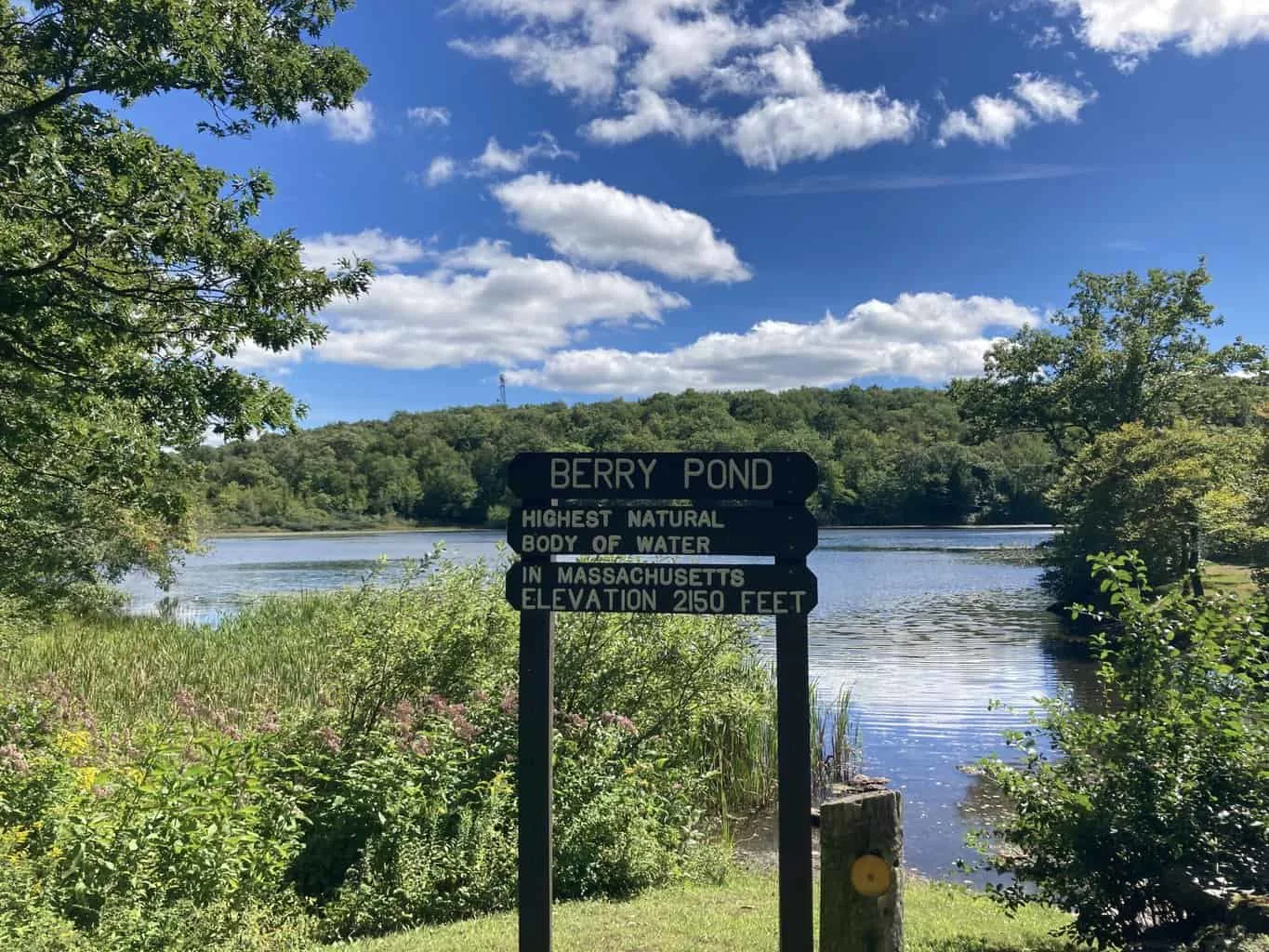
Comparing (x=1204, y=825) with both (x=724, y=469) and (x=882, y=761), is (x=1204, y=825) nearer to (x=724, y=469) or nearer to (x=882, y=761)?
(x=724, y=469)

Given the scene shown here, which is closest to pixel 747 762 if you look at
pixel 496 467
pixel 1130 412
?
pixel 1130 412

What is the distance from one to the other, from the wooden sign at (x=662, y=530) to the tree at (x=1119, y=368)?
41.0 meters

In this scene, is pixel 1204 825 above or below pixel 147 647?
above

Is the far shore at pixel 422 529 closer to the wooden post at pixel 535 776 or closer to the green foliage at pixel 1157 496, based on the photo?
the green foliage at pixel 1157 496

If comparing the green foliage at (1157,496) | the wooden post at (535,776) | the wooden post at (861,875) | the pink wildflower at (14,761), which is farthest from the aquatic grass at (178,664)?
the green foliage at (1157,496)

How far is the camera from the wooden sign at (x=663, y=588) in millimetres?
4023

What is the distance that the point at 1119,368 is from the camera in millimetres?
39938

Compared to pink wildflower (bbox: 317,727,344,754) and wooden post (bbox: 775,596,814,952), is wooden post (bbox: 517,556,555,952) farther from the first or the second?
pink wildflower (bbox: 317,727,344,754)

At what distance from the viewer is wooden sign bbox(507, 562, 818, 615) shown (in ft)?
13.2

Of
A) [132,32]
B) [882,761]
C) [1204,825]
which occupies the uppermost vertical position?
[132,32]

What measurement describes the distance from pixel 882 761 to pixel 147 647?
1226 centimetres

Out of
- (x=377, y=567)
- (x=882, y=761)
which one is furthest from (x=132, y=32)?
(x=882, y=761)

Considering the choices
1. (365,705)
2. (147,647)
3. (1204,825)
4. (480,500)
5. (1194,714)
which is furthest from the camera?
(480,500)

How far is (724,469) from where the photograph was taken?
415 centimetres
